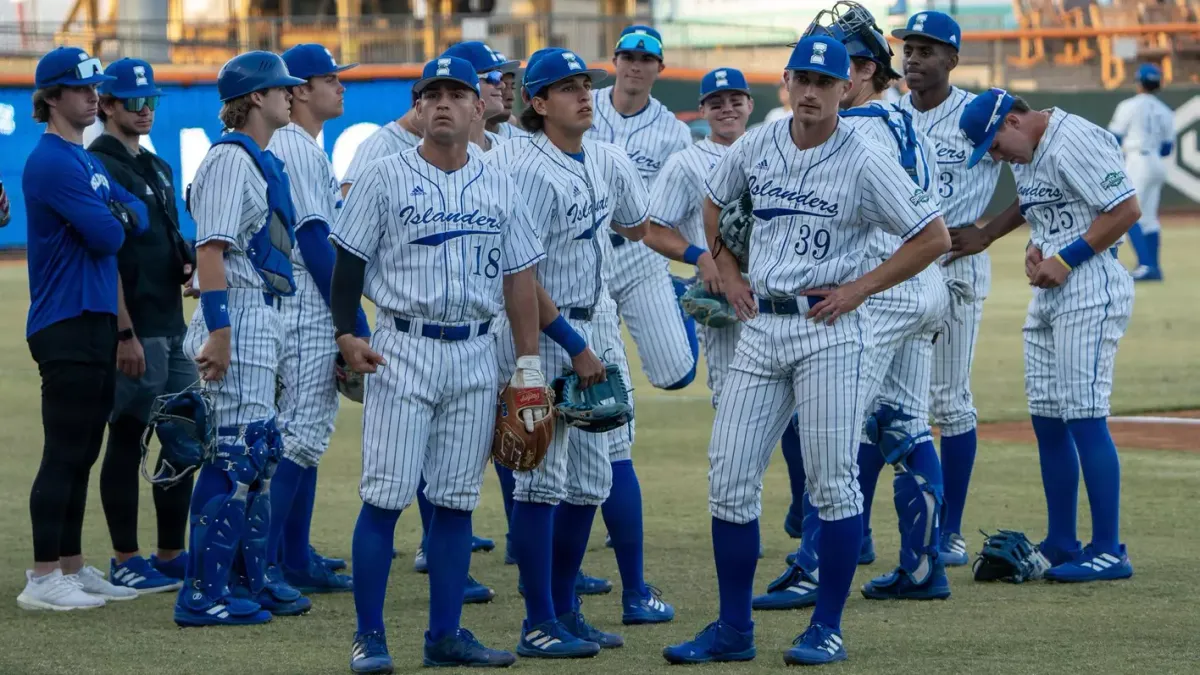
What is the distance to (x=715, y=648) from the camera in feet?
17.8

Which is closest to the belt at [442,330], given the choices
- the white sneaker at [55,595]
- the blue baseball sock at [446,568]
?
the blue baseball sock at [446,568]

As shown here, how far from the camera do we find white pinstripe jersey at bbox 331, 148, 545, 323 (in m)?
5.27

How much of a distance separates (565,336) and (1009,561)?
2247 mm

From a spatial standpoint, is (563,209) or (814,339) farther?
(563,209)

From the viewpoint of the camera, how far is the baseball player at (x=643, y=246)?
729 centimetres

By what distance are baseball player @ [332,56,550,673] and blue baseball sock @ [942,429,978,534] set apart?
101 inches

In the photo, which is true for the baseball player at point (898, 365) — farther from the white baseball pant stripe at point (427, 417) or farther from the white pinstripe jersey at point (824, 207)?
the white baseball pant stripe at point (427, 417)

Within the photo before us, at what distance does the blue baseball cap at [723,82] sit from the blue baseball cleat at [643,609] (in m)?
3.02

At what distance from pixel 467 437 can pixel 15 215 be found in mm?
19796

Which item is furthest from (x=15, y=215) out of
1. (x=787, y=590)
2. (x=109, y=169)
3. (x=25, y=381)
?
(x=787, y=590)

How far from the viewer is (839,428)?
5410mm

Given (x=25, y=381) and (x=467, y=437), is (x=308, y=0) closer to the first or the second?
(x=25, y=381)

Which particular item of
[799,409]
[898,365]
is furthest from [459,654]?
[898,365]

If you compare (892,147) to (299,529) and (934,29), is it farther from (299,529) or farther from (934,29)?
(299,529)
